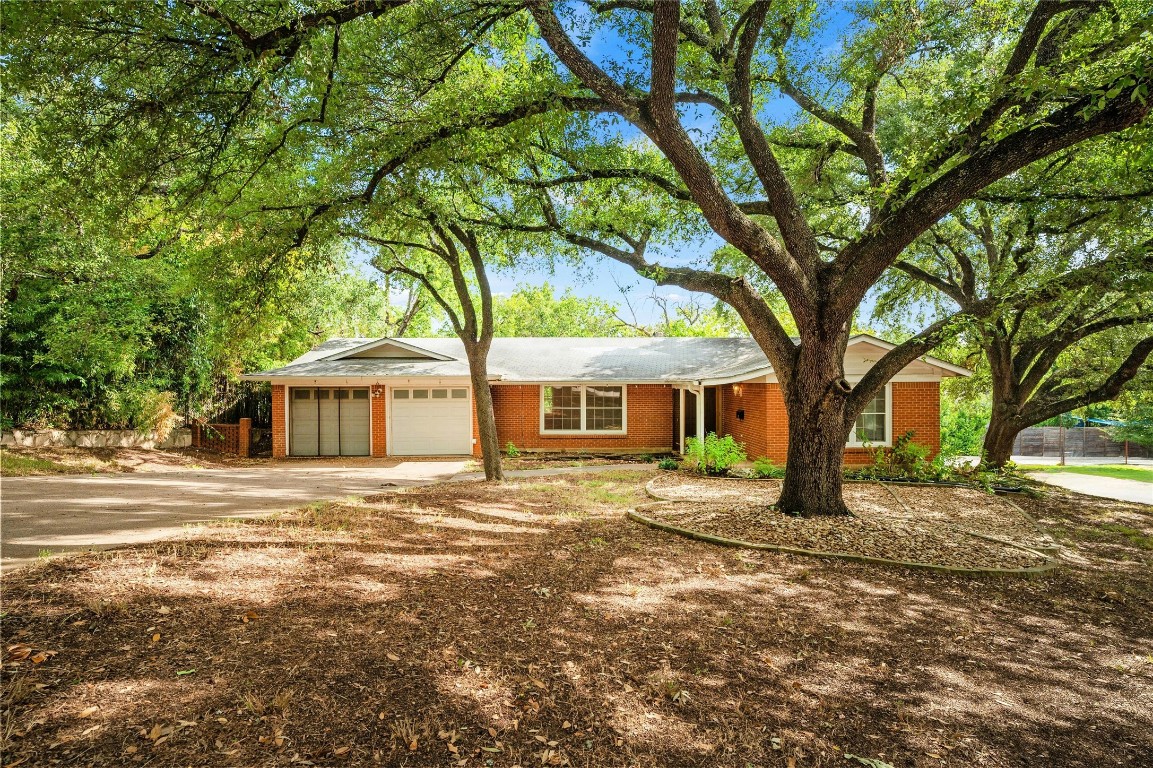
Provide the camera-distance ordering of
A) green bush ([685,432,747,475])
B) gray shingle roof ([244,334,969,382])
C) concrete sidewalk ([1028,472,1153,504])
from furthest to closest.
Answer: gray shingle roof ([244,334,969,382]), concrete sidewalk ([1028,472,1153,504]), green bush ([685,432,747,475])

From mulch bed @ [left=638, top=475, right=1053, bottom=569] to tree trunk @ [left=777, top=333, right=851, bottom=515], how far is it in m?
0.33

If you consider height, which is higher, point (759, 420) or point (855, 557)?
point (759, 420)

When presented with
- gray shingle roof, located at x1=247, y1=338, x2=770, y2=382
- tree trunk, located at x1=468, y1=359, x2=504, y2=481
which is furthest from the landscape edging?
gray shingle roof, located at x1=247, y1=338, x2=770, y2=382

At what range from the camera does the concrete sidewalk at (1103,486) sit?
13.5m

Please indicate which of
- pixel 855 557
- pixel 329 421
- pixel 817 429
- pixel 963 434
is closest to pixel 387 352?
pixel 329 421

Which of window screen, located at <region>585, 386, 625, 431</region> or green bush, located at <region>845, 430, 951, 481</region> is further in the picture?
window screen, located at <region>585, 386, 625, 431</region>

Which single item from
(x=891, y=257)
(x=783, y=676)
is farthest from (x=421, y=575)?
(x=891, y=257)

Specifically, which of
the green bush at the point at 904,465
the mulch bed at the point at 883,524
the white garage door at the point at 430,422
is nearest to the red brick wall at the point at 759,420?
the green bush at the point at 904,465

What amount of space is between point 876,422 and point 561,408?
30.7ft

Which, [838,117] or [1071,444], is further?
[1071,444]

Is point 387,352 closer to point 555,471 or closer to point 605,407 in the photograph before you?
point 605,407

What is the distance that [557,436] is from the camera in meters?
18.7

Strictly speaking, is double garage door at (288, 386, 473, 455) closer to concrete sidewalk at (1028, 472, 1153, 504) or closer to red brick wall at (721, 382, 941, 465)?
red brick wall at (721, 382, 941, 465)

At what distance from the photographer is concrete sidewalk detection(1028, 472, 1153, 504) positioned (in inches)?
532
